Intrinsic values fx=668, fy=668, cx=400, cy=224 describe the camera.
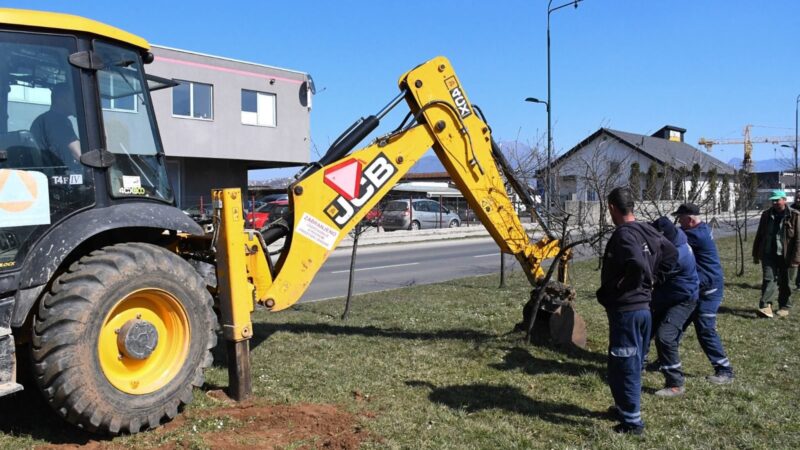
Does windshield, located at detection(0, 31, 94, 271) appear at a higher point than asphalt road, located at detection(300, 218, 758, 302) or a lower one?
higher

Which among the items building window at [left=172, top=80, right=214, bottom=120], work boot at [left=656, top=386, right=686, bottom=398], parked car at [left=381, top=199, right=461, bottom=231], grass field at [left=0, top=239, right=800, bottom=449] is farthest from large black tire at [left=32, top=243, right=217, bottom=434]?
parked car at [left=381, top=199, right=461, bottom=231]

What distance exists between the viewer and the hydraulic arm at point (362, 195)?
5.24 metres

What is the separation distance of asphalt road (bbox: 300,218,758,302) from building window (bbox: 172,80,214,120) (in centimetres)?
989

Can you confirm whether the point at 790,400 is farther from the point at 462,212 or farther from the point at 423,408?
the point at 462,212

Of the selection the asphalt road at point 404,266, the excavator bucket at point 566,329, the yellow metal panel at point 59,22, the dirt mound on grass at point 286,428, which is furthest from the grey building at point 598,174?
the yellow metal panel at point 59,22

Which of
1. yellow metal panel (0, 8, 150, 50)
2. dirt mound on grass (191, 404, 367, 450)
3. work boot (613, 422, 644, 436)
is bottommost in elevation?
work boot (613, 422, 644, 436)

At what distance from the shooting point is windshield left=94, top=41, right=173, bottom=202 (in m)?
4.79

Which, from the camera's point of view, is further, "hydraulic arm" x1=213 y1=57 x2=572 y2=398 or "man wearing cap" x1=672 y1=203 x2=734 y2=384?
"man wearing cap" x1=672 y1=203 x2=734 y2=384

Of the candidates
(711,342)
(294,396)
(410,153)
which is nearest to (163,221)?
(294,396)

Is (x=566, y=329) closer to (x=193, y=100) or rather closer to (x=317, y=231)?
(x=317, y=231)

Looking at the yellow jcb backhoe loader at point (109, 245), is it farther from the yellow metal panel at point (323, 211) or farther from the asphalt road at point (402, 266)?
the asphalt road at point (402, 266)

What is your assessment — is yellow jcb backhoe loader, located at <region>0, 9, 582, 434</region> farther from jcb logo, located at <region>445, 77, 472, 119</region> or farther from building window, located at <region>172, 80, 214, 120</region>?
building window, located at <region>172, 80, 214, 120</region>

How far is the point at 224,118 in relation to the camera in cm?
2961

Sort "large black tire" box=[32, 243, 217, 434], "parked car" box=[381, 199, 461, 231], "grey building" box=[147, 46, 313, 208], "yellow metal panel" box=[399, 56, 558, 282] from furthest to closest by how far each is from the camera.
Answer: "parked car" box=[381, 199, 461, 231] → "grey building" box=[147, 46, 313, 208] → "yellow metal panel" box=[399, 56, 558, 282] → "large black tire" box=[32, 243, 217, 434]
